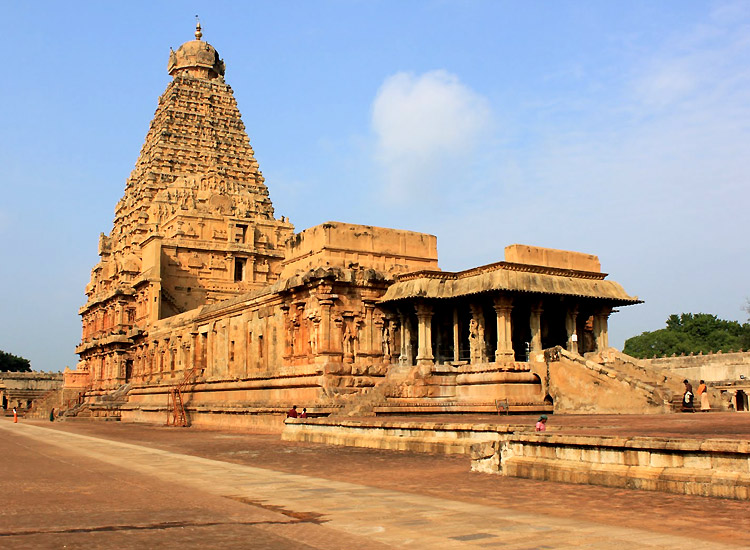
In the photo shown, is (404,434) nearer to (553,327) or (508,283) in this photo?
(508,283)

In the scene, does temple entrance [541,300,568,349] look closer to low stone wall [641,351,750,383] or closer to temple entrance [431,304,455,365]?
temple entrance [431,304,455,365]

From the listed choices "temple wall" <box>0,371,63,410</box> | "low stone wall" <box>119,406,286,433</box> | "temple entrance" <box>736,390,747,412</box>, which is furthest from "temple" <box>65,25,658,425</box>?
"temple wall" <box>0,371,63,410</box>

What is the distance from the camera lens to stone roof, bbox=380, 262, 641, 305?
28484 mm

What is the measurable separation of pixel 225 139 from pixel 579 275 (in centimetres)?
5153

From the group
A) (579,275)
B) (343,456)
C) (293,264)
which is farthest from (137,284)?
(343,456)

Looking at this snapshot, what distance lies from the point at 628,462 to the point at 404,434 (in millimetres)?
7500

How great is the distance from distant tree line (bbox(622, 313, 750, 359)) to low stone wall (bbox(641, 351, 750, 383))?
38.2 m

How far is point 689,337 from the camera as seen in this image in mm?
85750

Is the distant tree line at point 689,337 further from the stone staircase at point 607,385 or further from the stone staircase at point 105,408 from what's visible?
the stone staircase at point 607,385

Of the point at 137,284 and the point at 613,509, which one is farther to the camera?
the point at 137,284

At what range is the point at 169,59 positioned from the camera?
8344cm

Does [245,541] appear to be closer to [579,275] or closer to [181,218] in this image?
[579,275]

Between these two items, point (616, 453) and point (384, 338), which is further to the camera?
point (384, 338)

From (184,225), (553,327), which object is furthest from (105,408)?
(553,327)
